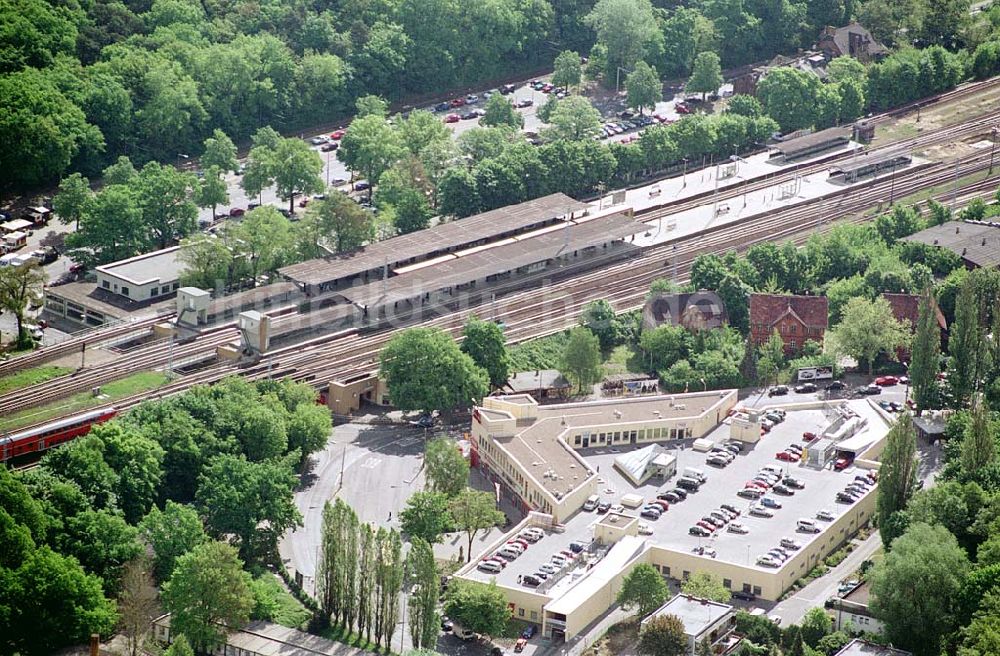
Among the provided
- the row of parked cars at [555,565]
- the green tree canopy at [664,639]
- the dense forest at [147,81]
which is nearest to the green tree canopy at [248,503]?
the row of parked cars at [555,565]

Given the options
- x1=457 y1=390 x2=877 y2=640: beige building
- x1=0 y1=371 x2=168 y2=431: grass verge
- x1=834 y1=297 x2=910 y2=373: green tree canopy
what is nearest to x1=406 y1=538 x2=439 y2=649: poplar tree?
x1=457 y1=390 x2=877 y2=640: beige building

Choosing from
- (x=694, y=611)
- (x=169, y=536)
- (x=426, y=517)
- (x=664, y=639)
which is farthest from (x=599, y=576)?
(x=169, y=536)

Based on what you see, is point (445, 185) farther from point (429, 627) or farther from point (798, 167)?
point (429, 627)

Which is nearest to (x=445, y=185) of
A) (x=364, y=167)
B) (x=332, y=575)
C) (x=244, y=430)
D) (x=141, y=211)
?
(x=364, y=167)

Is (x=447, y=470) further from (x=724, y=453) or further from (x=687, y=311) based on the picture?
(x=687, y=311)

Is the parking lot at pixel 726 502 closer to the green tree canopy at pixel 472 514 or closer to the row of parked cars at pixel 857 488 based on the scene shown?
the row of parked cars at pixel 857 488

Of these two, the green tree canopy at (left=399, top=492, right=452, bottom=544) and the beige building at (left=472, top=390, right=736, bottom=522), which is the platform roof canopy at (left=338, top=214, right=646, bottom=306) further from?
the green tree canopy at (left=399, top=492, right=452, bottom=544)

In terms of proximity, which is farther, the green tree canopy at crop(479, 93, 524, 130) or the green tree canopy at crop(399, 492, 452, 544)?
the green tree canopy at crop(479, 93, 524, 130)
